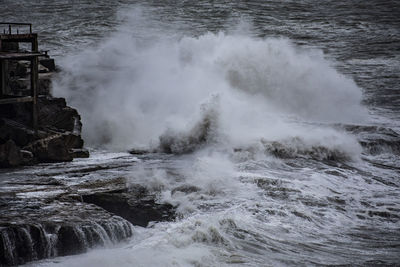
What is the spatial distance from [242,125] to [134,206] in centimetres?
689

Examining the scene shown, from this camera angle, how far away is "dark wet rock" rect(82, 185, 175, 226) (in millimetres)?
10266

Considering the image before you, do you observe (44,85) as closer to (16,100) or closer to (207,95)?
(16,100)

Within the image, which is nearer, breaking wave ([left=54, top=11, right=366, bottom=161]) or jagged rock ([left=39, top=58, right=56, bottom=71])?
breaking wave ([left=54, top=11, right=366, bottom=161])

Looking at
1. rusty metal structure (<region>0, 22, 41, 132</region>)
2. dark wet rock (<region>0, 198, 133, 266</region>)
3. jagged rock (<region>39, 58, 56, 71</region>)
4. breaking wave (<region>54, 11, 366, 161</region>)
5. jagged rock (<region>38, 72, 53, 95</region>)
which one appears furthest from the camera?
jagged rock (<region>39, 58, 56, 71</region>)

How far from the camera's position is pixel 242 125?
664 inches

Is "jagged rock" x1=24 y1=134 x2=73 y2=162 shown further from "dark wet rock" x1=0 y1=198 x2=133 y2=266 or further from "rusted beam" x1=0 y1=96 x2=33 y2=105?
"dark wet rock" x1=0 y1=198 x2=133 y2=266

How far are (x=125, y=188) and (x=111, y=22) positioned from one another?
20679 millimetres

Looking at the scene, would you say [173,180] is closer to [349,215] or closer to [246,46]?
[349,215]

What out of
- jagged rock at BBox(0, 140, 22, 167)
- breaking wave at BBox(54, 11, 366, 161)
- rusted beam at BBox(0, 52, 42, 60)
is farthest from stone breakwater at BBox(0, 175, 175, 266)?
breaking wave at BBox(54, 11, 366, 161)

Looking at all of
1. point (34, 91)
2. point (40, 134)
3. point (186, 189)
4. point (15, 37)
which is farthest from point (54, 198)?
point (15, 37)

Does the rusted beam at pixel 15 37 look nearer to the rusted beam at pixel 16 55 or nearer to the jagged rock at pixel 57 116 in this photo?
the rusted beam at pixel 16 55

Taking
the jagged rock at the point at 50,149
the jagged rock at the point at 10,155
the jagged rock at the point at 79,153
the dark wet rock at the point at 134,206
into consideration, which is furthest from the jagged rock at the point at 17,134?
the dark wet rock at the point at 134,206

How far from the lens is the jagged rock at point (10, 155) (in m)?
12.1

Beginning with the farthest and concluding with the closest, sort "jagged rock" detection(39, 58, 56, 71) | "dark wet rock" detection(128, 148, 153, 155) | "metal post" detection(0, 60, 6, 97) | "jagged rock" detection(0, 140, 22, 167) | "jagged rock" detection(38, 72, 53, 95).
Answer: "jagged rock" detection(39, 58, 56, 71)
"jagged rock" detection(38, 72, 53, 95)
"metal post" detection(0, 60, 6, 97)
"dark wet rock" detection(128, 148, 153, 155)
"jagged rock" detection(0, 140, 22, 167)
